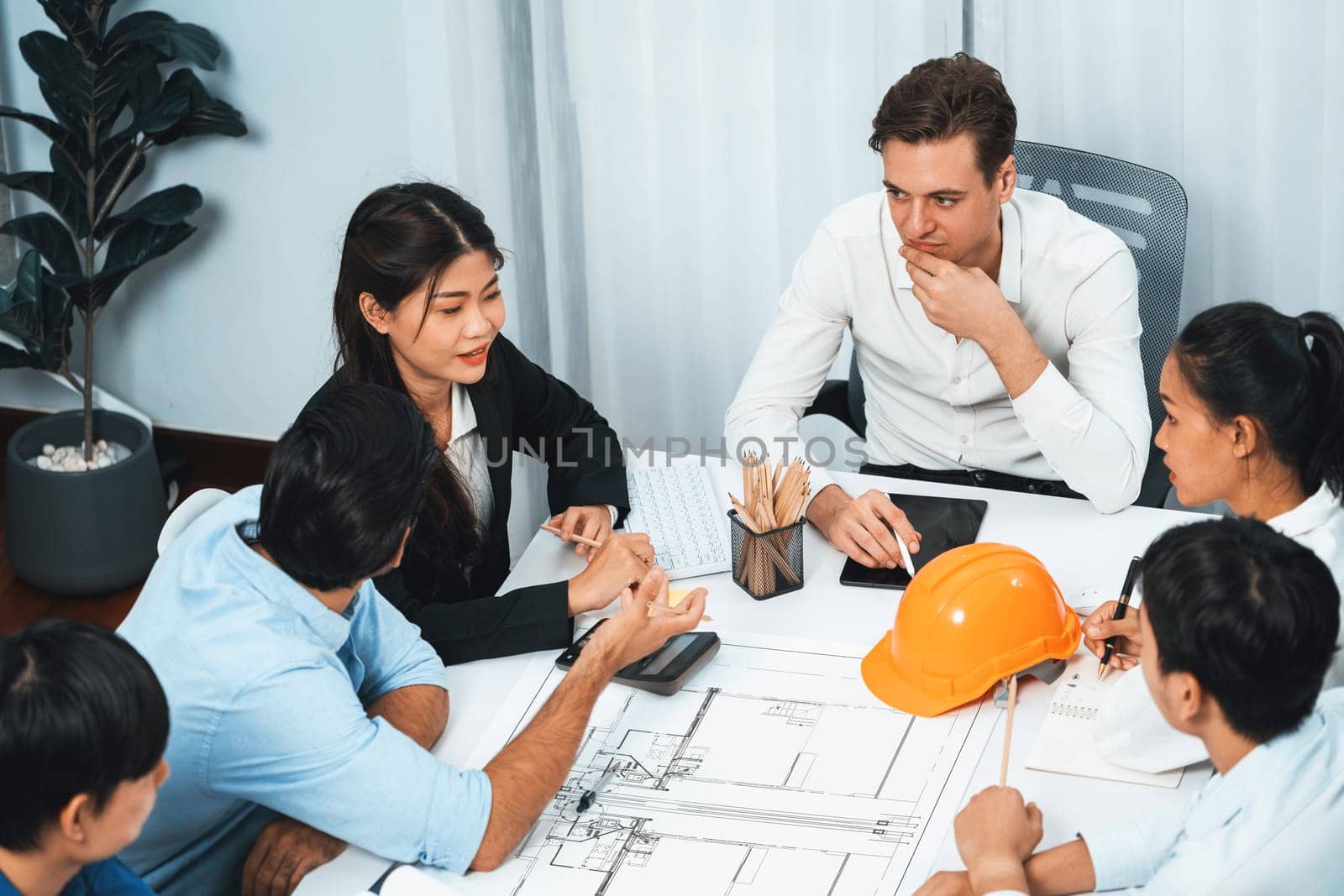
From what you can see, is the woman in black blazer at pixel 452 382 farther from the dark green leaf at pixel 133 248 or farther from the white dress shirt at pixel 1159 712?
the dark green leaf at pixel 133 248

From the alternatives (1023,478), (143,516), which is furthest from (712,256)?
(143,516)

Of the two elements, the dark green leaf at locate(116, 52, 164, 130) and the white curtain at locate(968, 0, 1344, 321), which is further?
the dark green leaf at locate(116, 52, 164, 130)

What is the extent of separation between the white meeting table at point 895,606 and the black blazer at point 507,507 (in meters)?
0.04

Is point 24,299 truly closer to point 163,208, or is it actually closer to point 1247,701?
point 163,208

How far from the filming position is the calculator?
1627 millimetres

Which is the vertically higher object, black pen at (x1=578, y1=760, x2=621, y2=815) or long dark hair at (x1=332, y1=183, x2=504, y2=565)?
long dark hair at (x1=332, y1=183, x2=504, y2=565)

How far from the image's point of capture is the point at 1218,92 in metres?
2.60

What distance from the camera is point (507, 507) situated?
232 cm

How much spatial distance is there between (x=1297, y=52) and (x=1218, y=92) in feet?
0.47

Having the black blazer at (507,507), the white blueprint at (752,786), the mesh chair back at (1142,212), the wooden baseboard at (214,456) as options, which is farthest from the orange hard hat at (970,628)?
the wooden baseboard at (214,456)

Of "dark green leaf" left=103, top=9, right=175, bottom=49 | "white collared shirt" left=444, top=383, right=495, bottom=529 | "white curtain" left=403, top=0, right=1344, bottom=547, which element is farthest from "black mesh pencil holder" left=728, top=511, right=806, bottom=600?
"dark green leaf" left=103, top=9, right=175, bottom=49

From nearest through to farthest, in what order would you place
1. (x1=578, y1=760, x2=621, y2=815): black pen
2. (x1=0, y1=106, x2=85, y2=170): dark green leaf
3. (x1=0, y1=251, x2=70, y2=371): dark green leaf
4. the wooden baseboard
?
(x1=578, y1=760, x2=621, y2=815): black pen < (x1=0, y1=106, x2=85, y2=170): dark green leaf < (x1=0, y1=251, x2=70, y2=371): dark green leaf < the wooden baseboard

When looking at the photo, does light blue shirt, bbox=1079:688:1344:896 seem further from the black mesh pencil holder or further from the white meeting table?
the black mesh pencil holder

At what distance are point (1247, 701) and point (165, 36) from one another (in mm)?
2714
